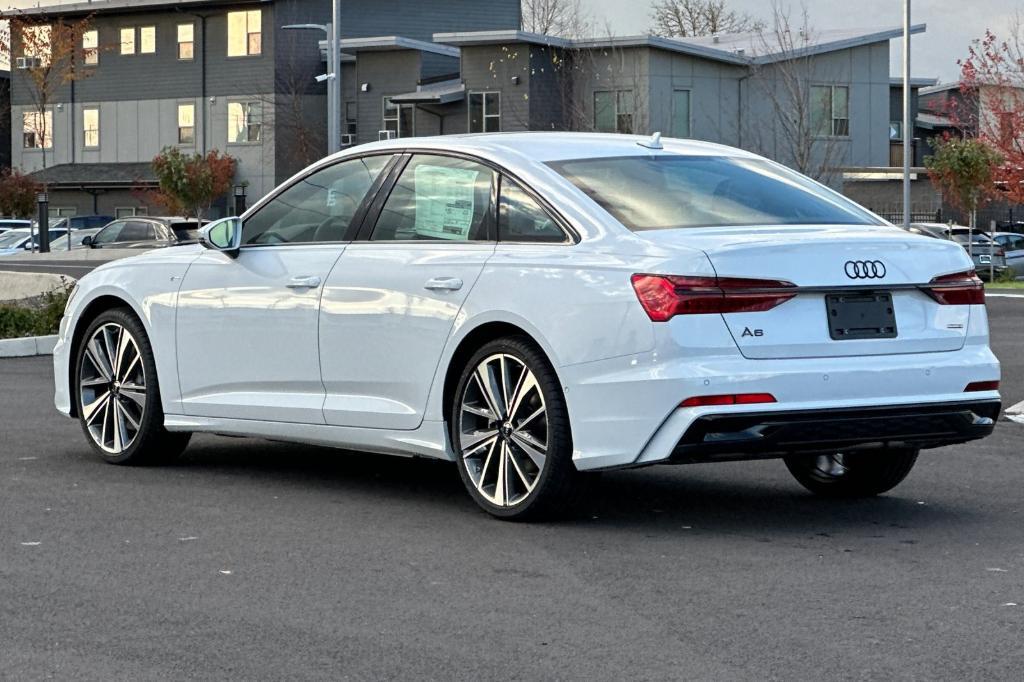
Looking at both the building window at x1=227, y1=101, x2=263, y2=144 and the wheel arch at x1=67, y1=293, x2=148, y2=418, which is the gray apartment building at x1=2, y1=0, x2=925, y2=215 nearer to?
the building window at x1=227, y1=101, x2=263, y2=144

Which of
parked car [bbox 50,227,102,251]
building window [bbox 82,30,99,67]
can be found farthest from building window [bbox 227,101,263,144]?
parked car [bbox 50,227,102,251]

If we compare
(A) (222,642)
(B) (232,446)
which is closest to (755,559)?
(A) (222,642)

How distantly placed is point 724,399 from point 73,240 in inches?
2112

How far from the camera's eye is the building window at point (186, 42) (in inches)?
2778

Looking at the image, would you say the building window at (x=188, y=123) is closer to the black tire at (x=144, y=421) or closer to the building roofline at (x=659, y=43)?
the building roofline at (x=659, y=43)

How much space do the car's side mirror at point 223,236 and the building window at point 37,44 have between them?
6665cm

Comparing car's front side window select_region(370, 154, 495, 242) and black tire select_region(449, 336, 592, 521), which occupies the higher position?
car's front side window select_region(370, 154, 495, 242)

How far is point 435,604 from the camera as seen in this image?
6070mm

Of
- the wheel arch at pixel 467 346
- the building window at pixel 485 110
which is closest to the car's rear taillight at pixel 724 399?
the wheel arch at pixel 467 346

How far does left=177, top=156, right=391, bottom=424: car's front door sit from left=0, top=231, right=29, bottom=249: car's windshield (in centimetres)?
4906

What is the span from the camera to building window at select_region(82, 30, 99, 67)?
7312 cm

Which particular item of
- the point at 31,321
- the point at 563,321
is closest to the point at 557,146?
the point at 563,321

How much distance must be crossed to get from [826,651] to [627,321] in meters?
2.02

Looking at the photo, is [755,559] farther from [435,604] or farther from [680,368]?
[435,604]
